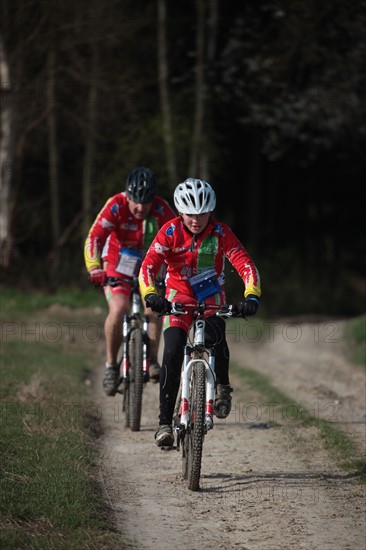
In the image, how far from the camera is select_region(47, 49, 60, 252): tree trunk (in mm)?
20938

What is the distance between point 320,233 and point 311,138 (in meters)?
9.14

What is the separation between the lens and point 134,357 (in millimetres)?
9141

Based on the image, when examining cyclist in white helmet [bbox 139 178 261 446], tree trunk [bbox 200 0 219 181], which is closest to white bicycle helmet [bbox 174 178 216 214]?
cyclist in white helmet [bbox 139 178 261 446]

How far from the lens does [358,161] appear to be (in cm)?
2650

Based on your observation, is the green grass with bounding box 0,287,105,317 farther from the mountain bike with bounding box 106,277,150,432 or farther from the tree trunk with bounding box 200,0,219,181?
the mountain bike with bounding box 106,277,150,432

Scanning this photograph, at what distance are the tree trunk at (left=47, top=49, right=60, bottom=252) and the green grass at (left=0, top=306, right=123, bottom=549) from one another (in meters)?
9.71

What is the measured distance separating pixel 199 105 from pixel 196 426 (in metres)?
16.7

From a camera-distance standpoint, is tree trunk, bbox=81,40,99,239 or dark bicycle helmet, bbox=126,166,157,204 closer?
dark bicycle helmet, bbox=126,166,157,204

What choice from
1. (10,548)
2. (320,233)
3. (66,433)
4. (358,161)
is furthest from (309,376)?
(320,233)

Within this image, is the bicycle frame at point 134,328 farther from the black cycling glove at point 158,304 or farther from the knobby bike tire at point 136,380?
the black cycling glove at point 158,304

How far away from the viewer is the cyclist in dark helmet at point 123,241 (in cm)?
932

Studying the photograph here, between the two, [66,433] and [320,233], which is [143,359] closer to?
[66,433]

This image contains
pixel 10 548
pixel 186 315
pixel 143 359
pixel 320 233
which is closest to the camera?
pixel 10 548

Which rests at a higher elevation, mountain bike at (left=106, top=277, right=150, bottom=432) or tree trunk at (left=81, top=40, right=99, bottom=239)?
tree trunk at (left=81, top=40, right=99, bottom=239)
